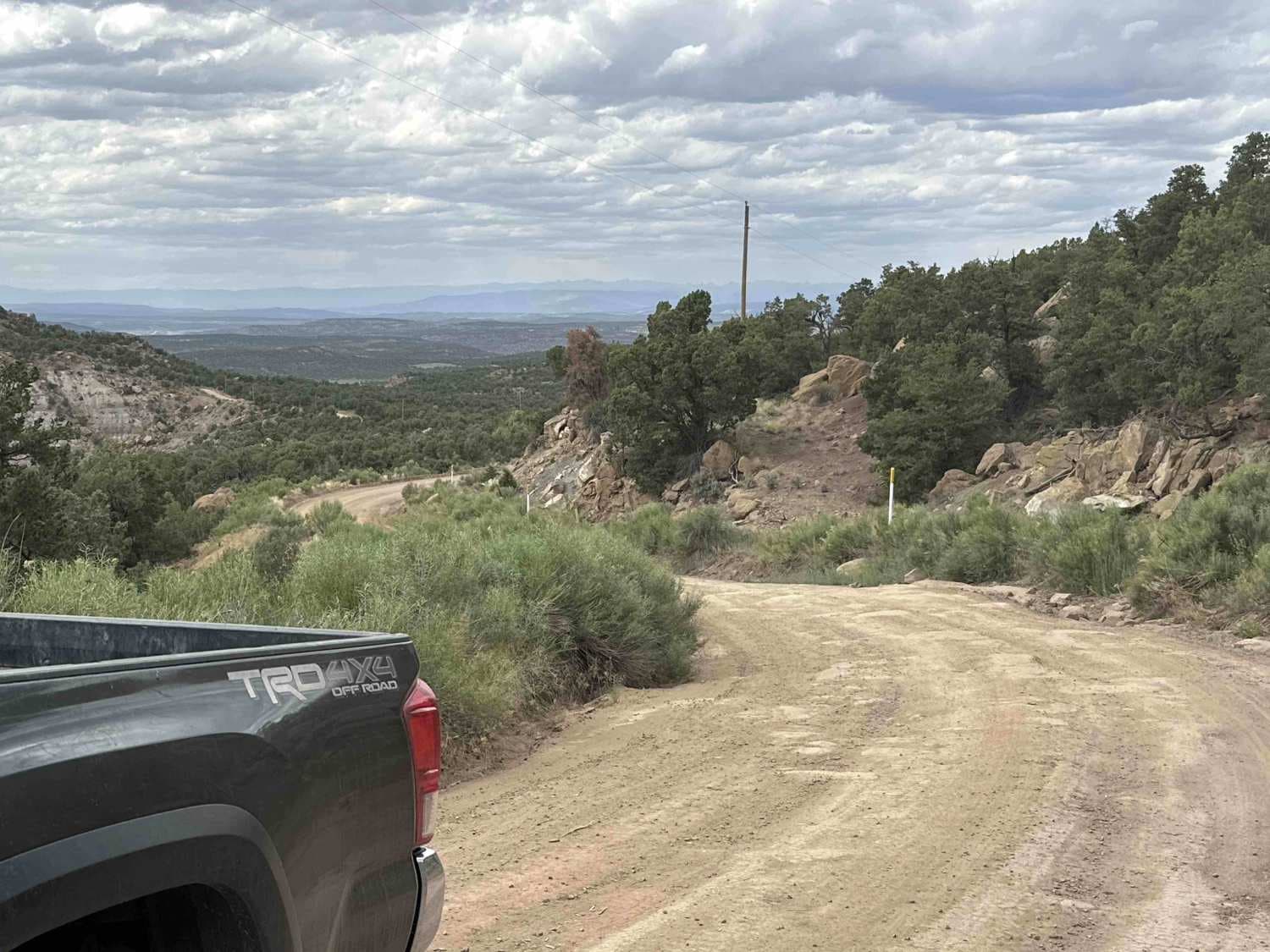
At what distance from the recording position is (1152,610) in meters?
14.8

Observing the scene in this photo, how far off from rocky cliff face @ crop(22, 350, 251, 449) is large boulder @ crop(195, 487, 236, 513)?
22.6 m

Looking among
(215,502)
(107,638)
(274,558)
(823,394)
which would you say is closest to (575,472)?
(823,394)

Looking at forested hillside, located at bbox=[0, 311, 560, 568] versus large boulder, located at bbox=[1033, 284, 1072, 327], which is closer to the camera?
forested hillside, located at bbox=[0, 311, 560, 568]

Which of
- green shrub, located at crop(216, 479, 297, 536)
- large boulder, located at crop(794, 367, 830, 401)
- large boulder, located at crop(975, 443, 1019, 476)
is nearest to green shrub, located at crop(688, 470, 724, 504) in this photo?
large boulder, located at crop(794, 367, 830, 401)

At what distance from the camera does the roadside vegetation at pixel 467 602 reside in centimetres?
835

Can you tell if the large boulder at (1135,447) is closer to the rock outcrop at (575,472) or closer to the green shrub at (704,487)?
the green shrub at (704,487)

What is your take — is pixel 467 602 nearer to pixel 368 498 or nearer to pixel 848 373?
pixel 848 373

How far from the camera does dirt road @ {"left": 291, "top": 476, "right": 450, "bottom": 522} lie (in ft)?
145

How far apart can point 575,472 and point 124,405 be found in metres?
45.7

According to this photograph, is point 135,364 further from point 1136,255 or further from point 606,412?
point 1136,255

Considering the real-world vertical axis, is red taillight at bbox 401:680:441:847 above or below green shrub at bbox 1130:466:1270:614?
above

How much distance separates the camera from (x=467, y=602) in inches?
411

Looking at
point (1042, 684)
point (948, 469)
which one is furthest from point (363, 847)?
point (948, 469)

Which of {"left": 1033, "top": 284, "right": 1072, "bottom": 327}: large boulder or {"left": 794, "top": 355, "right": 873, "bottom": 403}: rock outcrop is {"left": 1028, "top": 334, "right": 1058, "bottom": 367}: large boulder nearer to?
{"left": 1033, "top": 284, "right": 1072, "bottom": 327}: large boulder
